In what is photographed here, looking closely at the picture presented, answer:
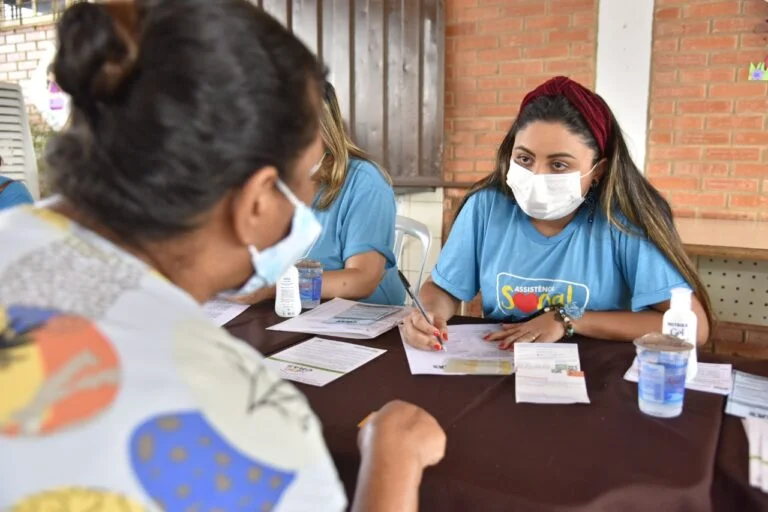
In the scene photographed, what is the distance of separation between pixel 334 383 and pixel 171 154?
718mm

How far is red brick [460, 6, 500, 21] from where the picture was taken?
3488mm

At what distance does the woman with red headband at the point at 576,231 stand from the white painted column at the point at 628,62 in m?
1.72

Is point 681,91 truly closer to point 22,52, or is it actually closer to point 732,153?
point 732,153

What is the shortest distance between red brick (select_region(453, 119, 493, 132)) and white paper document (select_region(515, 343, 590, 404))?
2430mm

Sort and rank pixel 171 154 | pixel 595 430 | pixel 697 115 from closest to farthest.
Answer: pixel 171 154 < pixel 595 430 < pixel 697 115

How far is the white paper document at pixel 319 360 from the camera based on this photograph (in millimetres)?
1218

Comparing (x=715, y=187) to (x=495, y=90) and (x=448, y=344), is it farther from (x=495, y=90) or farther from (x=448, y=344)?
(x=448, y=344)

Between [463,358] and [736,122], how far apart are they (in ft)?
8.19

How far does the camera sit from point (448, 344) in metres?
1.40

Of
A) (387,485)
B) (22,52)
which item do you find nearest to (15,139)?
(22,52)

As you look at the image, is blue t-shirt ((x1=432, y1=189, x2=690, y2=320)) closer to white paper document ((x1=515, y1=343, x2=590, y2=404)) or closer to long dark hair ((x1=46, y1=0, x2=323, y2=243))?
white paper document ((x1=515, y1=343, x2=590, y2=404))

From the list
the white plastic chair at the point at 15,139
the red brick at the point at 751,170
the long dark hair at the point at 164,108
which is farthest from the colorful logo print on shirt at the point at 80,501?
the red brick at the point at 751,170

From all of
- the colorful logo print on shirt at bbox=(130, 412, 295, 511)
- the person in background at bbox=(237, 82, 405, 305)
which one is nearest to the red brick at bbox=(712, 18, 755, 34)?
the person in background at bbox=(237, 82, 405, 305)

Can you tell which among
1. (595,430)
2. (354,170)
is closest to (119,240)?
(595,430)
